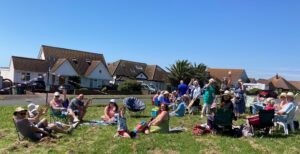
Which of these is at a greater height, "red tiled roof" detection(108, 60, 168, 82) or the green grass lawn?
"red tiled roof" detection(108, 60, 168, 82)

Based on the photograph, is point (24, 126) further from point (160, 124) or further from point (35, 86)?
point (35, 86)

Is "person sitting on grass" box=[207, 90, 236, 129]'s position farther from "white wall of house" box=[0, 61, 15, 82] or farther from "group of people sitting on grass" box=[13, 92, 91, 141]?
"white wall of house" box=[0, 61, 15, 82]

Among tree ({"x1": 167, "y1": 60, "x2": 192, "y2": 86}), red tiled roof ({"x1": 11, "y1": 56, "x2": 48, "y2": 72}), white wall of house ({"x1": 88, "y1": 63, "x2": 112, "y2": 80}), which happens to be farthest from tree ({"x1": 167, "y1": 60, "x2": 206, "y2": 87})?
red tiled roof ({"x1": 11, "y1": 56, "x2": 48, "y2": 72})

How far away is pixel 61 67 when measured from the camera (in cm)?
6166

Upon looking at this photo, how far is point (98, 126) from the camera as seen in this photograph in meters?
13.6

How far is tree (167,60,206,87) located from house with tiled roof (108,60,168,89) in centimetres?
517

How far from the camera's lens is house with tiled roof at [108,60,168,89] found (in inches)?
2908

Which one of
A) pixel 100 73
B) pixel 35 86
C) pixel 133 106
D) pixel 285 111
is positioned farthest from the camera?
pixel 100 73

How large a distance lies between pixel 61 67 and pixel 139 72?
747 inches

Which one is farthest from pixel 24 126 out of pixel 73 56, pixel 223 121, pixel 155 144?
pixel 73 56

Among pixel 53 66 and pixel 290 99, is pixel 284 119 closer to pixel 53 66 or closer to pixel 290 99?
pixel 290 99

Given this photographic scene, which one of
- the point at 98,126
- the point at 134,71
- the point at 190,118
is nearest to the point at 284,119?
the point at 190,118

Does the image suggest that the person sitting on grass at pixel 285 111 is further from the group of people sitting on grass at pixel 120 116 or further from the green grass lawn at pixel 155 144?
the green grass lawn at pixel 155 144

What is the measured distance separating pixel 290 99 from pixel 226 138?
2.70 m
